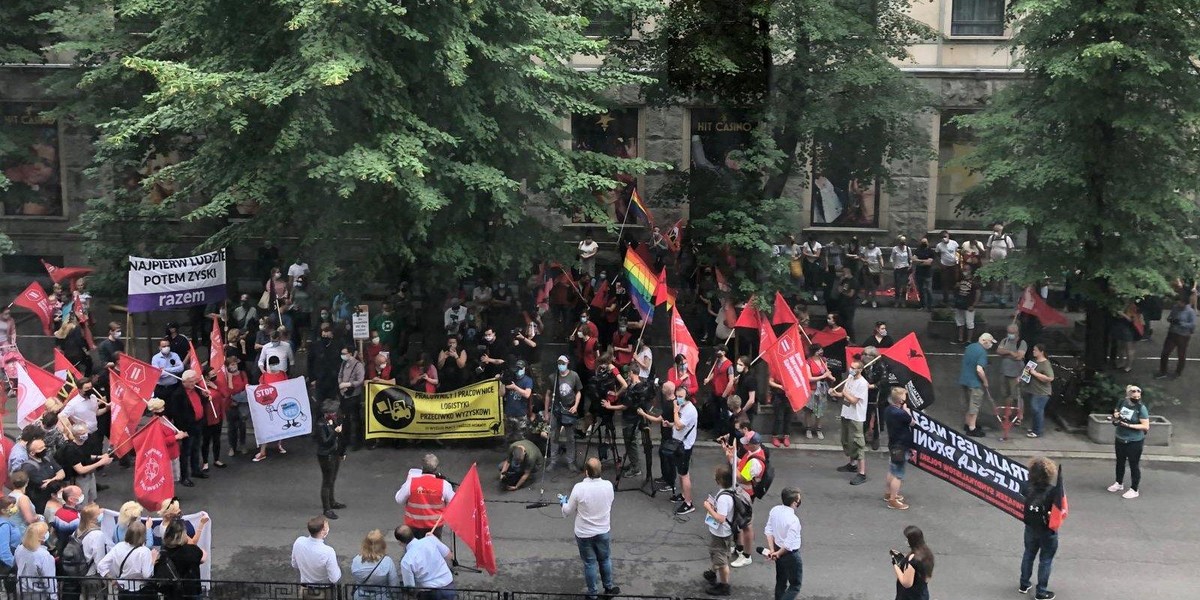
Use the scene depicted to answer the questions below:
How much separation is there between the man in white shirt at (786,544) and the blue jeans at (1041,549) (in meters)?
2.43

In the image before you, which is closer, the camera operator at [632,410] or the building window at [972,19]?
the camera operator at [632,410]

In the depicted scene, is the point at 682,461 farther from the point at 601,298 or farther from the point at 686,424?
the point at 601,298

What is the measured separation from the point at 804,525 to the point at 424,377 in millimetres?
5717

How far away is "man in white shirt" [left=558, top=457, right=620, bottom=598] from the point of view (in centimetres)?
1145

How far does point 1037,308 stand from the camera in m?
18.7

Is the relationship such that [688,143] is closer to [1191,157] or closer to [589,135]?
[589,135]

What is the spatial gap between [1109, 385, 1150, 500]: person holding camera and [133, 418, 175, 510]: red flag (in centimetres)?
1121

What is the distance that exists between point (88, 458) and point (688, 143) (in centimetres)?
1356

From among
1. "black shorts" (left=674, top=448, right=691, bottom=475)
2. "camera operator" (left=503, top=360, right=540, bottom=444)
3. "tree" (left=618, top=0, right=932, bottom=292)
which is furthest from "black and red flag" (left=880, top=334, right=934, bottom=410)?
"camera operator" (left=503, top=360, right=540, bottom=444)

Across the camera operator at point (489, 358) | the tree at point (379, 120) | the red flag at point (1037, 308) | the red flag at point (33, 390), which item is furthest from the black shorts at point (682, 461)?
the red flag at point (33, 390)

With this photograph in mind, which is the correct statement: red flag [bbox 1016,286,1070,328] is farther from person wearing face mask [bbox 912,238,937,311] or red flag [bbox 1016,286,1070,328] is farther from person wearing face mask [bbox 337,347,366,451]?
person wearing face mask [bbox 337,347,366,451]

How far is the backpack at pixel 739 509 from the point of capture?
11766 mm

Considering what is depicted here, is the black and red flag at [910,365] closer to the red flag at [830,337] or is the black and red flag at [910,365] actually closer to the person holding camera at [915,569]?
the red flag at [830,337]

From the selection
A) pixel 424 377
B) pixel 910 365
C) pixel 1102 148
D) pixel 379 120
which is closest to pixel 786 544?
pixel 910 365
